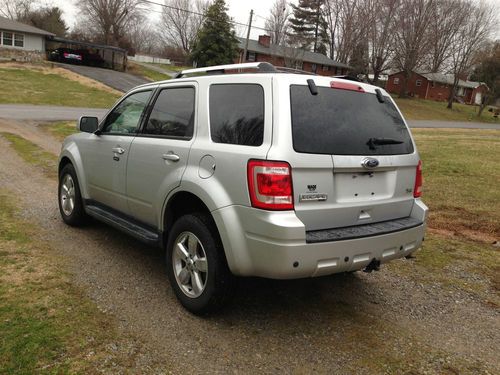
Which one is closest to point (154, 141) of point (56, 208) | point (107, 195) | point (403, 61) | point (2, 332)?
point (107, 195)

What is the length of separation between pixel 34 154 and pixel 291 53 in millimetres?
41412

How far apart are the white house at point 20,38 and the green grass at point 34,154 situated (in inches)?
1465

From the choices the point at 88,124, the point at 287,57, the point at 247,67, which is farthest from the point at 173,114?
the point at 287,57

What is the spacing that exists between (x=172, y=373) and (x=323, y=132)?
Result: 1.91 metres

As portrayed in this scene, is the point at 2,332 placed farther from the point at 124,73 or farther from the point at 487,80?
the point at 487,80

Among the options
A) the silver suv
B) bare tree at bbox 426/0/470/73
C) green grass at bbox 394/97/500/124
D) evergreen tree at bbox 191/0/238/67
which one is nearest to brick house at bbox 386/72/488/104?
bare tree at bbox 426/0/470/73

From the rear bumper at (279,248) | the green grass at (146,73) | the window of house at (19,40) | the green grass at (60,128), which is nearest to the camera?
the rear bumper at (279,248)

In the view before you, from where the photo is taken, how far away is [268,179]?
3.05 meters

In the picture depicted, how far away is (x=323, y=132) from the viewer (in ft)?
10.8

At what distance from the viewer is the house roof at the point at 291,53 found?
161 feet

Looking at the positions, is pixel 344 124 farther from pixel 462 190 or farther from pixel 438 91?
pixel 438 91

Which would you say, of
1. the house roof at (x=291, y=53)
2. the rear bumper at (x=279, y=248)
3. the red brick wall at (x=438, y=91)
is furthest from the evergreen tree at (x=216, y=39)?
the rear bumper at (x=279, y=248)

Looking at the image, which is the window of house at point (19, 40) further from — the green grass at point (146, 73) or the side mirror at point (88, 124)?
the side mirror at point (88, 124)

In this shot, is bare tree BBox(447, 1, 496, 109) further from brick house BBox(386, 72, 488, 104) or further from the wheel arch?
the wheel arch
